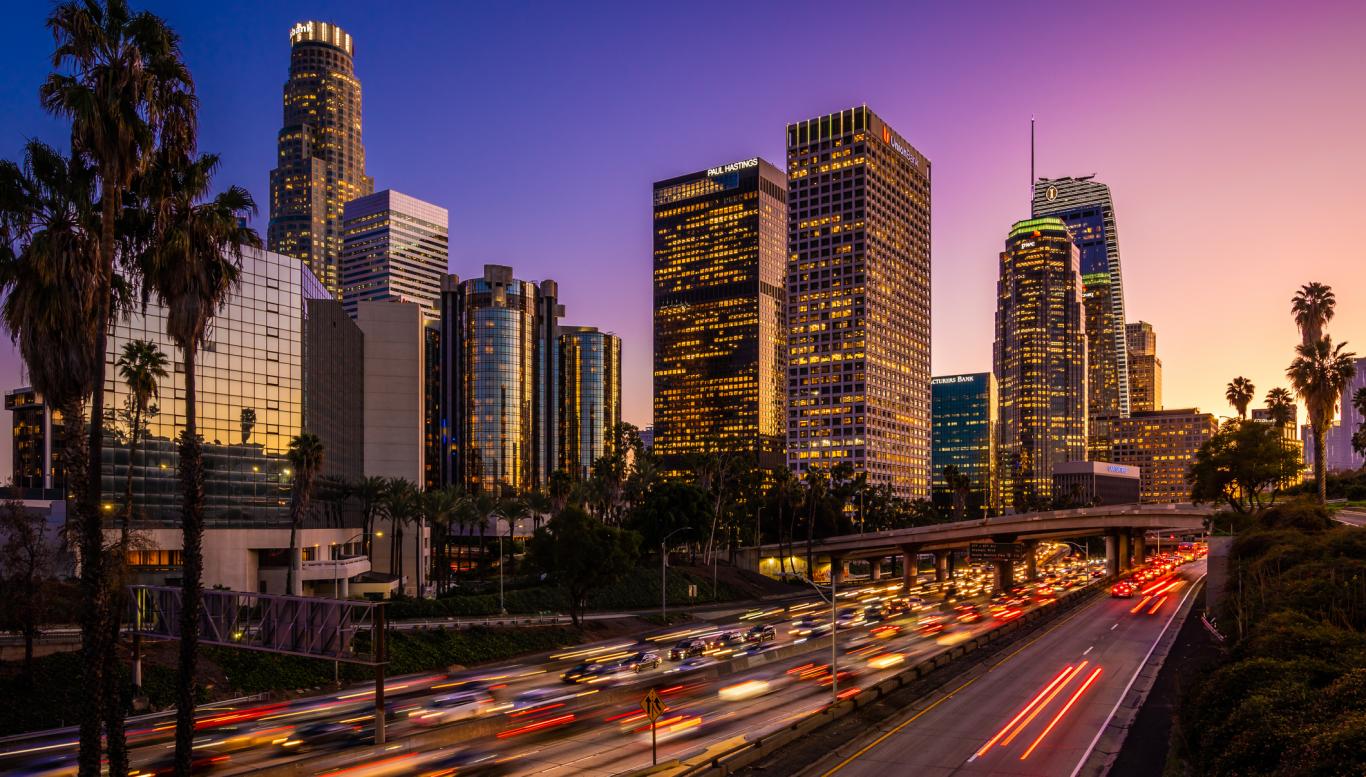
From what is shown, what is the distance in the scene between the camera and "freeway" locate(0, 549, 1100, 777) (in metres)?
34.9

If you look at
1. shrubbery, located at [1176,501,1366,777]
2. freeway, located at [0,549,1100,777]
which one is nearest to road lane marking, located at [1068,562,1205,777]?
shrubbery, located at [1176,501,1366,777]

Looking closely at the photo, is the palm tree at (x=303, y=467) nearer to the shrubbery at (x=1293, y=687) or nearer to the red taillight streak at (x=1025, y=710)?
the red taillight streak at (x=1025, y=710)

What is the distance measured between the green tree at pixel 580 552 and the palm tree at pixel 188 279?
47.0 metres

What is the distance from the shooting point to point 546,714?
43.8 meters

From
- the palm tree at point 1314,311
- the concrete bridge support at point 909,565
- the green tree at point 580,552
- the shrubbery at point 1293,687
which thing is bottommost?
the concrete bridge support at point 909,565

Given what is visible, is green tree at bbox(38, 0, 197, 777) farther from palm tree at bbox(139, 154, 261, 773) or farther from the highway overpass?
the highway overpass

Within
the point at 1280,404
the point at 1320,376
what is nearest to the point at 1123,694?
the point at 1320,376

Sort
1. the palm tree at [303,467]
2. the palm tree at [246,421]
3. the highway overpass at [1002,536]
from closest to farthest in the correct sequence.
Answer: the palm tree at [303,467] → the palm tree at [246,421] → the highway overpass at [1002,536]

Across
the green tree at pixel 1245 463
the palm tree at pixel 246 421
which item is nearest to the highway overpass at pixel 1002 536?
the green tree at pixel 1245 463

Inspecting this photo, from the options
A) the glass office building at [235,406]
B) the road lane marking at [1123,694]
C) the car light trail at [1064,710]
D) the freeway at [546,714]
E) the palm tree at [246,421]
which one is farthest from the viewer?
the palm tree at [246,421]

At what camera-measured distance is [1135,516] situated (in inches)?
4616

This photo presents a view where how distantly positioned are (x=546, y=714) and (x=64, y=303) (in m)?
28.9

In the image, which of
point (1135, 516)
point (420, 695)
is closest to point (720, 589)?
point (1135, 516)

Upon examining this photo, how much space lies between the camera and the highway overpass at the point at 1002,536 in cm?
11575
